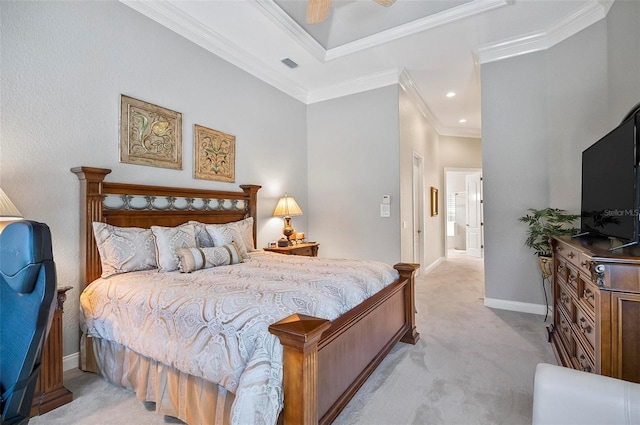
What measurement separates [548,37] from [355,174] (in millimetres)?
2820

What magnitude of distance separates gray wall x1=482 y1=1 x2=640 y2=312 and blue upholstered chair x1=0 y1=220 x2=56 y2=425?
4220 millimetres

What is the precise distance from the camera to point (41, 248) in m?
0.91

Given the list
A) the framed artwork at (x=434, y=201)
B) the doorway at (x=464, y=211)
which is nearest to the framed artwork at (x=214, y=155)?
the framed artwork at (x=434, y=201)

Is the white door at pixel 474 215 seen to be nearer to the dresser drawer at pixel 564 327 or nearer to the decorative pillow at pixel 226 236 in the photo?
the dresser drawer at pixel 564 327

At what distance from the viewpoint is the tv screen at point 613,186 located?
5.37 feet

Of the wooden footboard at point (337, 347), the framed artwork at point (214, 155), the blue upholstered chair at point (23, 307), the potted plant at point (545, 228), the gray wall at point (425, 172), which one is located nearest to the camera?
the blue upholstered chair at point (23, 307)

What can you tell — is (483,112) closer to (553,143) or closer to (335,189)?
(553,143)

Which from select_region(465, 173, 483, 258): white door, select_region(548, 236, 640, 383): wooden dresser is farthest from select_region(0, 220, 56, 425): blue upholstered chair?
select_region(465, 173, 483, 258): white door

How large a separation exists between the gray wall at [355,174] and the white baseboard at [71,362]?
10.9 ft

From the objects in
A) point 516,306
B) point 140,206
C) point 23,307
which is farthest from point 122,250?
point 516,306

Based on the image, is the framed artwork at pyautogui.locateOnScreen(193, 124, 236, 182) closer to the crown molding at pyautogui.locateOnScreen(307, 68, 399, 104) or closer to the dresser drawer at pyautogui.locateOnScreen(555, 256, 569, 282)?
the crown molding at pyautogui.locateOnScreen(307, 68, 399, 104)

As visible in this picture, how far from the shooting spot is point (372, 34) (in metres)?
3.71

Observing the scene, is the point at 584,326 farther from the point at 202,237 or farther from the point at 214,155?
the point at 214,155

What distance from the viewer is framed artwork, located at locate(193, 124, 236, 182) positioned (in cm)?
337
